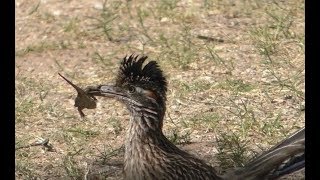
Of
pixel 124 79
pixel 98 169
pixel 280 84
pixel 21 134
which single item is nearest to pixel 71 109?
pixel 21 134

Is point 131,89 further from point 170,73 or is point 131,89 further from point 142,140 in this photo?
point 170,73

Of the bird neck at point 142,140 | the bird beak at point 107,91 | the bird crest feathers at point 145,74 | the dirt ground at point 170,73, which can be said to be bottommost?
the dirt ground at point 170,73

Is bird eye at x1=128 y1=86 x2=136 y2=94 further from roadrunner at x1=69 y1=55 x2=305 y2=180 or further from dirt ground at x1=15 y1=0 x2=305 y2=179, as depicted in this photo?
dirt ground at x1=15 y1=0 x2=305 y2=179

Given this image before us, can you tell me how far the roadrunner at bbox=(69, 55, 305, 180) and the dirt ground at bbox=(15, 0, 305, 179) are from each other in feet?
3.60

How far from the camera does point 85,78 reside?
941 centimetres

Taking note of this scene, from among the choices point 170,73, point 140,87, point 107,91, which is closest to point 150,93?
point 140,87

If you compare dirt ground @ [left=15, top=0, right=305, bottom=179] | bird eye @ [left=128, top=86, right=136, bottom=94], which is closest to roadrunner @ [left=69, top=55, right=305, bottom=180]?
bird eye @ [left=128, top=86, right=136, bottom=94]

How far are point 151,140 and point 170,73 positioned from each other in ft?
10.1

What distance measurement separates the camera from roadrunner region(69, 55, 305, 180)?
6094 mm

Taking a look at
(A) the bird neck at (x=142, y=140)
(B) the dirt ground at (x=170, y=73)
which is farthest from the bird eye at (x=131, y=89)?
(B) the dirt ground at (x=170, y=73)

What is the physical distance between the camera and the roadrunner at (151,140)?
6.09 metres

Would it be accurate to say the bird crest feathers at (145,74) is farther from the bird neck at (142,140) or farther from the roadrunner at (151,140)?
the bird neck at (142,140)

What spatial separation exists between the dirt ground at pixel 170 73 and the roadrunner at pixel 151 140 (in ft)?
3.60
